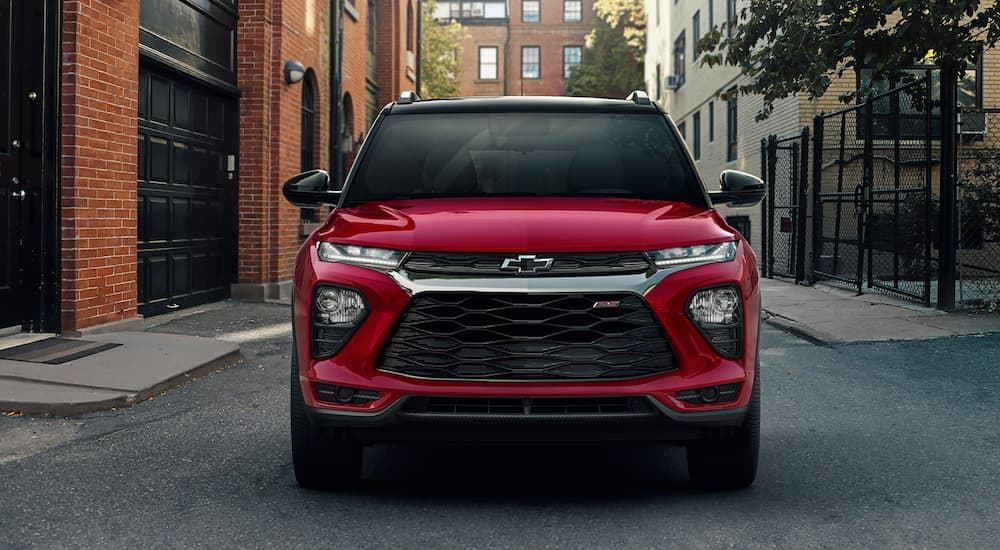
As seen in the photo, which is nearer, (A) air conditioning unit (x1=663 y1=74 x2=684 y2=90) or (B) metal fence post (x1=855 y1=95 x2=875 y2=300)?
(B) metal fence post (x1=855 y1=95 x2=875 y2=300)

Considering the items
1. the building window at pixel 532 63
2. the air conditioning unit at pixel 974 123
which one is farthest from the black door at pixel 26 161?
the building window at pixel 532 63

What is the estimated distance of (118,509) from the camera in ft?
13.6

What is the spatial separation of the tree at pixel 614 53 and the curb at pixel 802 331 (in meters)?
34.7

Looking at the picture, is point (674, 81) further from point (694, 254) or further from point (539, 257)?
point (539, 257)

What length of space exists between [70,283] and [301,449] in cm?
542

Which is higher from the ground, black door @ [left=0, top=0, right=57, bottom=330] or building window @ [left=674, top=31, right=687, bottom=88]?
building window @ [left=674, top=31, right=687, bottom=88]

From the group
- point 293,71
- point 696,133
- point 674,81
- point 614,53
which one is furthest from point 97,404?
point 614,53

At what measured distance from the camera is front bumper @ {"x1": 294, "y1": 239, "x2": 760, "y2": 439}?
3814mm

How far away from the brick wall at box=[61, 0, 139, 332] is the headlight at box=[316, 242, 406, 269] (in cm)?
559

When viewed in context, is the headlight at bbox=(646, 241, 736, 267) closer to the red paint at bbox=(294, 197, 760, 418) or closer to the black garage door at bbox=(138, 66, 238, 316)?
the red paint at bbox=(294, 197, 760, 418)

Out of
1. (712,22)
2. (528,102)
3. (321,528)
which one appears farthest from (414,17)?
(321,528)

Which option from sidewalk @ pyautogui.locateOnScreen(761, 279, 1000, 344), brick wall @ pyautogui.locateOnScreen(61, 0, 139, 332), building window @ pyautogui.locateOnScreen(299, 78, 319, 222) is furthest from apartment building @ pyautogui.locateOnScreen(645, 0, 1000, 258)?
brick wall @ pyautogui.locateOnScreen(61, 0, 139, 332)

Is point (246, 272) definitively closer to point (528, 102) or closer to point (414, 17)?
point (528, 102)

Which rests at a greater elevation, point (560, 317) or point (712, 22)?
point (712, 22)
